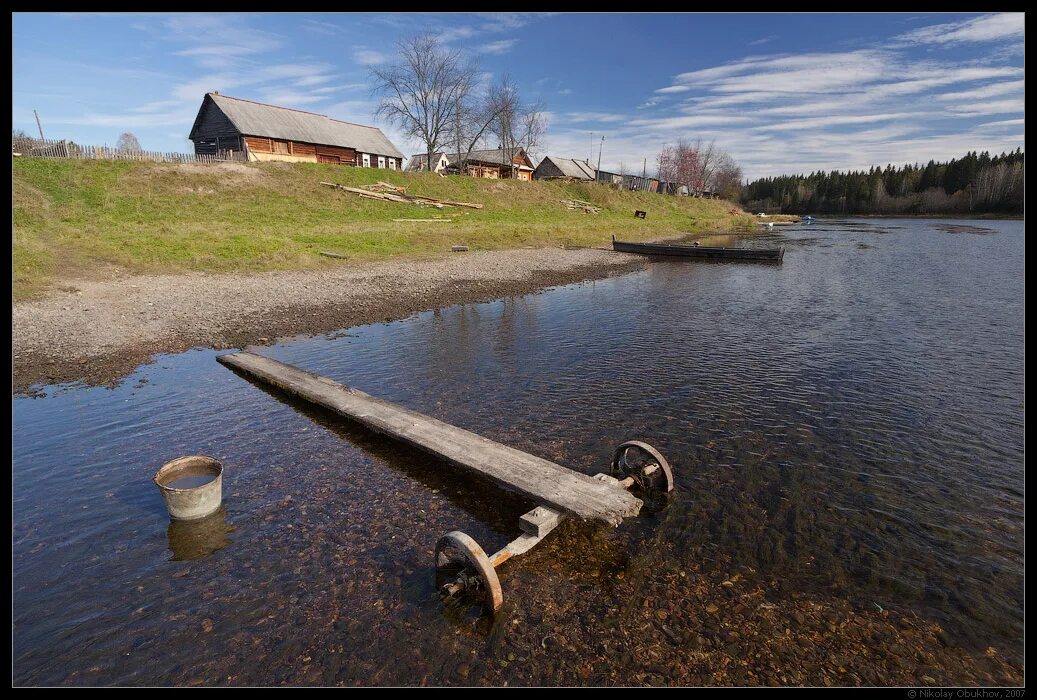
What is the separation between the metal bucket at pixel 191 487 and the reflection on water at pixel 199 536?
0.11 metres

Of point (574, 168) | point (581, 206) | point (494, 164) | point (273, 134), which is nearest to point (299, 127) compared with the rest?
point (273, 134)

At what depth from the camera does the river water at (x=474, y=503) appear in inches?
225

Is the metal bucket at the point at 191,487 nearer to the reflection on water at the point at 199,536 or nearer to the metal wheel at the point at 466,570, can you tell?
the reflection on water at the point at 199,536

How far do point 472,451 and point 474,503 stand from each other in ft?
3.31

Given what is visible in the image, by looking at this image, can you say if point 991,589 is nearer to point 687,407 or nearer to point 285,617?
point 687,407

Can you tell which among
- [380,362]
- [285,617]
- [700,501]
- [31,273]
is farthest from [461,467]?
[31,273]

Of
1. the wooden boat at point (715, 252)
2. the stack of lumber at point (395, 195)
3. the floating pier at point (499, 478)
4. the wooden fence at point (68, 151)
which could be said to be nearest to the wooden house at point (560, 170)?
the stack of lumber at point (395, 195)

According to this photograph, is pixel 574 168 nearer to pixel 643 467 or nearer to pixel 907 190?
pixel 907 190

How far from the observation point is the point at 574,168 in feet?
342

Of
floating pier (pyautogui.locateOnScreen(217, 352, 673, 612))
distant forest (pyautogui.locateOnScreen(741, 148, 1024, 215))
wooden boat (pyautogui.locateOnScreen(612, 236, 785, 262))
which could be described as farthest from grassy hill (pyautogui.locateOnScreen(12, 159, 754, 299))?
distant forest (pyautogui.locateOnScreen(741, 148, 1024, 215))

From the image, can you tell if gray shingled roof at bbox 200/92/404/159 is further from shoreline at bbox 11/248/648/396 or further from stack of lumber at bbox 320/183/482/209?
shoreline at bbox 11/248/648/396

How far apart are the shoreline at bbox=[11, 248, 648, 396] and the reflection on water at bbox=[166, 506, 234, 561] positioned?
26.5 feet

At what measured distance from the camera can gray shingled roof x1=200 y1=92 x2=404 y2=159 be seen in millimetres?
53562
